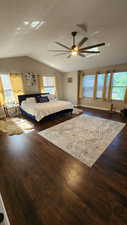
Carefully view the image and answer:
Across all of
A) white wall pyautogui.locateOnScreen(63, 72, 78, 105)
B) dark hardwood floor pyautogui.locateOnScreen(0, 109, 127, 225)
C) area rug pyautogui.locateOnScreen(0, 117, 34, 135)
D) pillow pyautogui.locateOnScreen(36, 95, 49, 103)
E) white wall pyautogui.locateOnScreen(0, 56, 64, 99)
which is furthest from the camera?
white wall pyautogui.locateOnScreen(63, 72, 78, 105)

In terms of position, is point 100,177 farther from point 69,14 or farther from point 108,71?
point 108,71

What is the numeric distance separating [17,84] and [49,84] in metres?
2.14

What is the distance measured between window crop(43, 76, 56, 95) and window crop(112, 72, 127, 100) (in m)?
3.72

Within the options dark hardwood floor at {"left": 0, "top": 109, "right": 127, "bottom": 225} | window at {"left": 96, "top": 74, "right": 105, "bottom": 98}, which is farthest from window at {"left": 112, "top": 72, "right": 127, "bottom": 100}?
dark hardwood floor at {"left": 0, "top": 109, "right": 127, "bottom": 225}

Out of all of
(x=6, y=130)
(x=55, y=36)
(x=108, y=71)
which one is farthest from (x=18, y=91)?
(x=108, y=71)

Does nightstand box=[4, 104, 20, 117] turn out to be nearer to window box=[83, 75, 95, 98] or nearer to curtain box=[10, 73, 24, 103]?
curtain box=[10, 73, 24, 103]

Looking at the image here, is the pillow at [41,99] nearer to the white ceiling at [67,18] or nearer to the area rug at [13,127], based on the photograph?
the area rug at [13,127]

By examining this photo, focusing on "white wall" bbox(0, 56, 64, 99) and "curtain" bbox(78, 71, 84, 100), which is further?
"curtain" bbox(78, 71, 84, 100)

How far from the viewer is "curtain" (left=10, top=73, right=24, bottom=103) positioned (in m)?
4.97

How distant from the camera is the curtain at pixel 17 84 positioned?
16.3 ft

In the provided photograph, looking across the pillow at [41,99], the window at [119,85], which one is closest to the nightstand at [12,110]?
the pillow at [41,99]

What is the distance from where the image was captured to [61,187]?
1.56 metres

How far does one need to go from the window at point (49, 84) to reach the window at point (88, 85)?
208 centimetres

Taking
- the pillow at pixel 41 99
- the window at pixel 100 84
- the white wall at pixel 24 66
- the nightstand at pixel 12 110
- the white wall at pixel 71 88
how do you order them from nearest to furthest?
the white wall at pixel 24 66 → the nightstand at pixel 12 110 → the pillow at pixel 41 99 → the window at pixel 100 84 → the white wall at pixel 71 88
